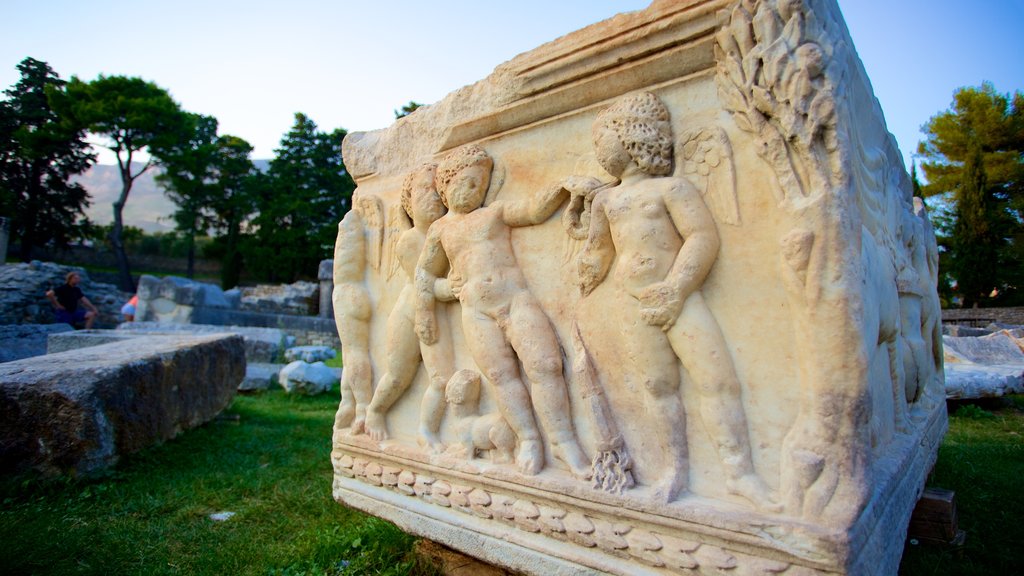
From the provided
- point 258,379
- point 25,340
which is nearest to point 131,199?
point 25,340

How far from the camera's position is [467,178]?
8.27 feet

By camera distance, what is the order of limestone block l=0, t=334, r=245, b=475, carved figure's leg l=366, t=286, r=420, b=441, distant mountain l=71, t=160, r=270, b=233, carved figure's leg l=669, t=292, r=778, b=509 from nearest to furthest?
carved figure's leg l=669, t=292, r=778, b=509 → carved figure's leg l=366, t=286, r=420, b=441 → limestone block l=0, t=334, r=245, b=475 → distant mountain l=71, t=160, r=270, b=233

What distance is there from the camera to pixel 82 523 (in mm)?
2947

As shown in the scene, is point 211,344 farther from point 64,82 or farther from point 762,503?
point 64,82

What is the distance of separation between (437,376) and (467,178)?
0.94m

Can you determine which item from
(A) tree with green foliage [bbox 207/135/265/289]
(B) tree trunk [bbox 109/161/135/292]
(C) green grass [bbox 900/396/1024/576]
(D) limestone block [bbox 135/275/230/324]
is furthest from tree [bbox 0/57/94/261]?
(C) green grass [bbox 900/396/1024/576]

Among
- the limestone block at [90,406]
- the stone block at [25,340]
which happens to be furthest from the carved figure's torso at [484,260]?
the stone block at [25,340]

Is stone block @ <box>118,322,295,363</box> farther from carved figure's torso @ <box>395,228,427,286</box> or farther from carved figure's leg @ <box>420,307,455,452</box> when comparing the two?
carved figure's leg @ <box>420,307,455,452</box>

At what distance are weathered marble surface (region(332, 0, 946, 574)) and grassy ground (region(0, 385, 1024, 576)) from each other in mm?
333

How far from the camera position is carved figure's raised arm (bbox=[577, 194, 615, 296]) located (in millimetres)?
2082

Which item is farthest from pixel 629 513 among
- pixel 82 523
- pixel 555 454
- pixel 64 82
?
pixel 64 82

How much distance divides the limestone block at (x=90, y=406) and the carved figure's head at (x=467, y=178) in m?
2.88

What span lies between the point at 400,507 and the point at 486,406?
0.71 metres

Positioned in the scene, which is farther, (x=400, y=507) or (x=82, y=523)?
(x=82, y=523)
